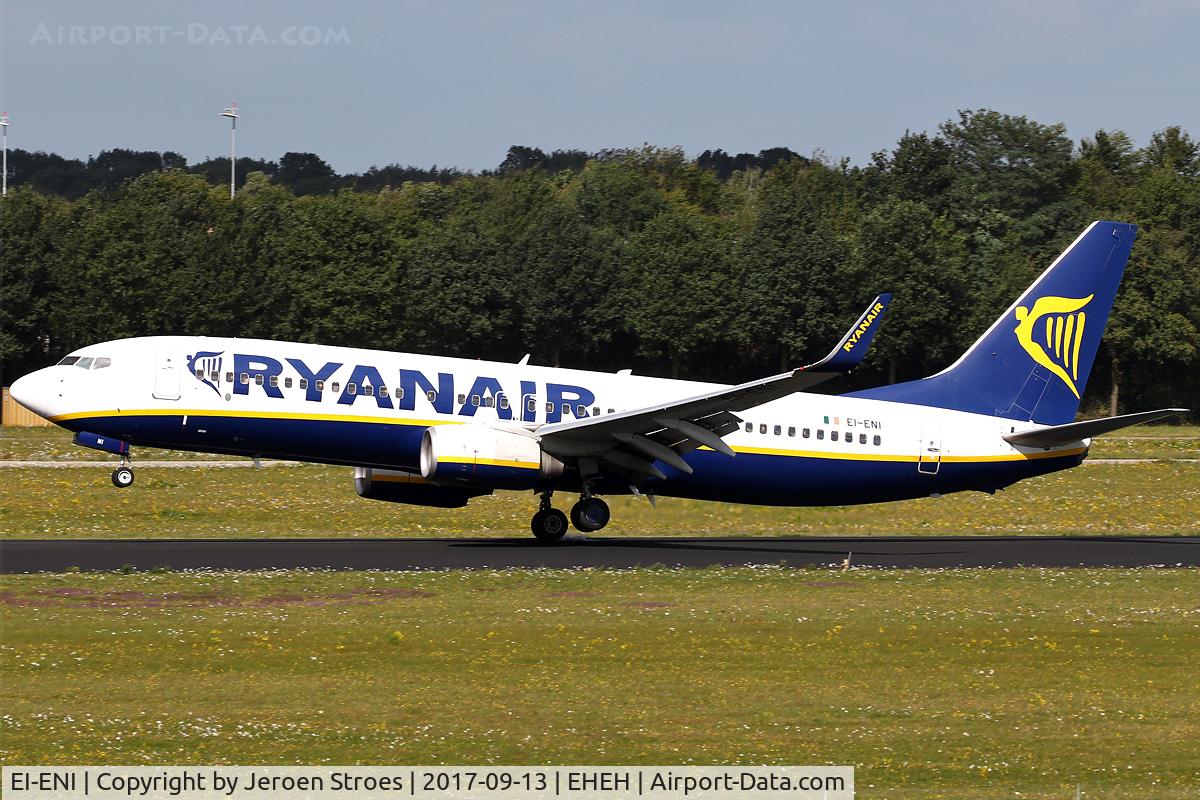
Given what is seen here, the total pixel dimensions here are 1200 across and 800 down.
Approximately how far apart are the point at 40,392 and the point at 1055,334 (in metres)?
23.6

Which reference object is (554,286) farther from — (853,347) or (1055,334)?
(853,347)

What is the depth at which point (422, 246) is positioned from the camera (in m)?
89.1

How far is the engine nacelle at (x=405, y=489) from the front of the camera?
32.6m

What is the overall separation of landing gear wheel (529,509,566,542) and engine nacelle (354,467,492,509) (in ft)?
5.73

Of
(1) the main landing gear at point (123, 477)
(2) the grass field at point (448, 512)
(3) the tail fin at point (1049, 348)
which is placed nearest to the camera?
(1) the main landing gear at point (123, 477)

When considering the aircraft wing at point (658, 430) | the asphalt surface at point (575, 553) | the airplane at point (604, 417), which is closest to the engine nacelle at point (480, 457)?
the airplane at point (604, 417)

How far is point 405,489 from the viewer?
1288 inches

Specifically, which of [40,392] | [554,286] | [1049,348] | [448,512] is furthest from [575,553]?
[554,286]

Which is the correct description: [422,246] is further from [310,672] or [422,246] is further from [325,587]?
[310,672]

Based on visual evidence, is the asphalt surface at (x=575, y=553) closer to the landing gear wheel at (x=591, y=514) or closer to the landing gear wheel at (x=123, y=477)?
the landing gear wheel at (x=591, y=514)

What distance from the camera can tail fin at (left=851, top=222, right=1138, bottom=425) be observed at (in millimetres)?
35469

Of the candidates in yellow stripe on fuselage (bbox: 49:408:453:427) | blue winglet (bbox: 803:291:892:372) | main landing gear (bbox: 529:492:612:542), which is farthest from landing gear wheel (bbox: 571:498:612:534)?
blue winglet (bbox: 803:291:892:372)

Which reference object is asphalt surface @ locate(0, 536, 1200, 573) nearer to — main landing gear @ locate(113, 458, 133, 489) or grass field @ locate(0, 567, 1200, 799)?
main landing gear @ locate(113, 458, 133, 489)

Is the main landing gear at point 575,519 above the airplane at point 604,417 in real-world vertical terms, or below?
below
